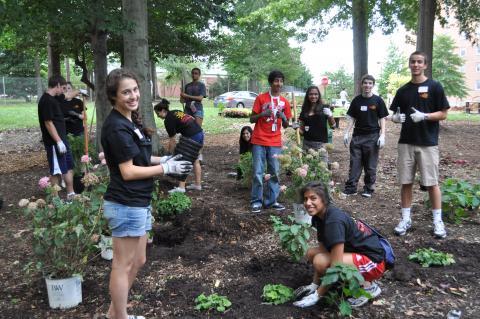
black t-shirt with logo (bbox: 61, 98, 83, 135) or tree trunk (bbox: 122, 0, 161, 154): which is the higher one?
tree trunk (bbox: 122, 0, 161, 154)

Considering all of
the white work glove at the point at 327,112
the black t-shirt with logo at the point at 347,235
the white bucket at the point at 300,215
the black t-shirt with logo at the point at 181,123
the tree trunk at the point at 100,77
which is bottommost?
the white bucket at the point at 300,215

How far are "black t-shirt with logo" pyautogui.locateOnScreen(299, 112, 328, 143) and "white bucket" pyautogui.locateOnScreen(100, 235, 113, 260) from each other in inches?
139

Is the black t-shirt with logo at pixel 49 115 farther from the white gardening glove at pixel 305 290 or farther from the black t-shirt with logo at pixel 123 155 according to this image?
the white gardening glove at pixel 305 290

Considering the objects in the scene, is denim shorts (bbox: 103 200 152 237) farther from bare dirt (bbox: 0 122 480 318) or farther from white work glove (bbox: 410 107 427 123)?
white work glove (bbox: 410 107 427 123)

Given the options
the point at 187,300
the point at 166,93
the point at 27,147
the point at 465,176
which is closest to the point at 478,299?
the point at 187,300

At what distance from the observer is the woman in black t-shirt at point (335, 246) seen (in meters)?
3.01

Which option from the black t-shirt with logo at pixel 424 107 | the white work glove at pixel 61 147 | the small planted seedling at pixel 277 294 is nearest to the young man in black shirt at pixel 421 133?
the black t-shirt with logo at pixel 424 107

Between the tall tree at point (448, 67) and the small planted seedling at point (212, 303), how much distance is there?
3834 cm

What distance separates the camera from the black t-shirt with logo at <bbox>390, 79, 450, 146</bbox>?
455cm

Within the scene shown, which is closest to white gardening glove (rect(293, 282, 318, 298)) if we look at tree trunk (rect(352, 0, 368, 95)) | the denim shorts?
the denim shorts

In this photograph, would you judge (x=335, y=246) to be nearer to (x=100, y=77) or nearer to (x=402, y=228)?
(x=402, y=228)

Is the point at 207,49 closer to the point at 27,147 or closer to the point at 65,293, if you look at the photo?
the point at 27,147

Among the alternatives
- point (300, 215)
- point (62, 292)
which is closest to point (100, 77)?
point (300, 215)

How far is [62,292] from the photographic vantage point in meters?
3.20
